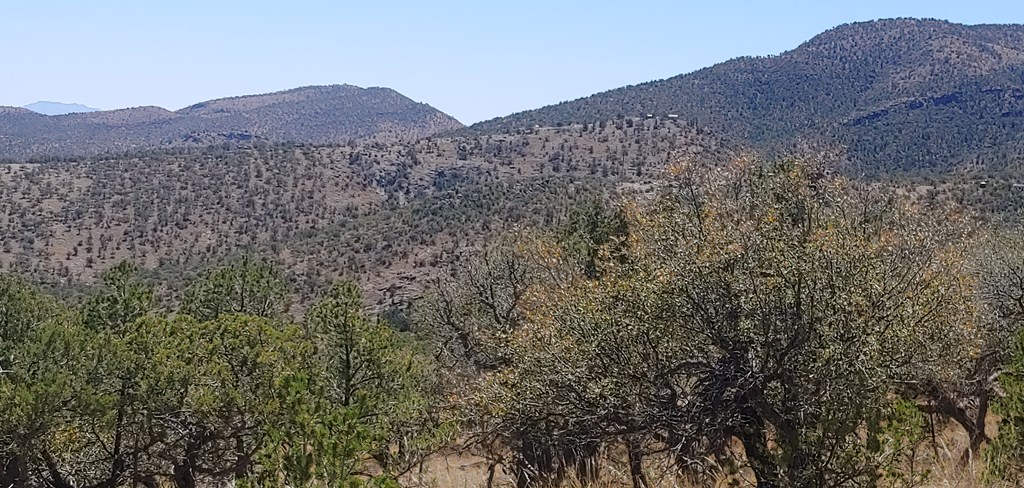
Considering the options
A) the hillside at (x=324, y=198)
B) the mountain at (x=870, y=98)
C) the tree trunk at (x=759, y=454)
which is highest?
the mountain at (x=870, y=98)

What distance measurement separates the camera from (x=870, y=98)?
128500 mm

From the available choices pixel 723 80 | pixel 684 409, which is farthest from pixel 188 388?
pixel 723 80

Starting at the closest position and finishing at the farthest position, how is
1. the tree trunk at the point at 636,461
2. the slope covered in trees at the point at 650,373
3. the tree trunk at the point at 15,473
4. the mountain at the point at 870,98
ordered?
the slope covered in trees at the point at 650,373, the tree trunk at the point at 636,461, the tree trunk at the point at 15,473, the mountain at the point at 870,98

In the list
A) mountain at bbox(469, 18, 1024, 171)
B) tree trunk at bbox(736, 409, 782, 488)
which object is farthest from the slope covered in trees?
mountain at bbox(469, 18, 1024, 171)

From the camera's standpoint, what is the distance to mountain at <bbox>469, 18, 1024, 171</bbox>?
100438mm

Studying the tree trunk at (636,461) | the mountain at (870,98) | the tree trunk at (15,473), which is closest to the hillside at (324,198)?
the mountain at (870,98)

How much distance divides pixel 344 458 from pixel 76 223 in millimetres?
82833

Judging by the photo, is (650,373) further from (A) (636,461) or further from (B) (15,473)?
(B) (15,473)

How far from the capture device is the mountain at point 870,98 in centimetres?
10044

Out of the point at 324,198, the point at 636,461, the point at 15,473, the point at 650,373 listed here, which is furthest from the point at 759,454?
the point at 324,198

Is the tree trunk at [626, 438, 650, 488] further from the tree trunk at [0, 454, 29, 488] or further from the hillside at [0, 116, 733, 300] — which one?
the hillside at [0, 116, 733, 300]

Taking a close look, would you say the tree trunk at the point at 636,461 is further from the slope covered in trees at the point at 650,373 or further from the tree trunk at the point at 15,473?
the tree trunk at the point at 15,473

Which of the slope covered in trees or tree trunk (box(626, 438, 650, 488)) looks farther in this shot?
tree trunk (box(626, 438, 650, 488))

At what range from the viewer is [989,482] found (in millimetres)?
7961
